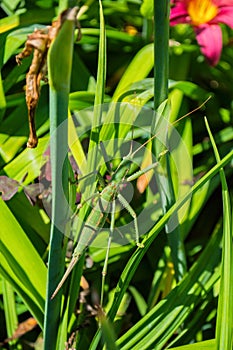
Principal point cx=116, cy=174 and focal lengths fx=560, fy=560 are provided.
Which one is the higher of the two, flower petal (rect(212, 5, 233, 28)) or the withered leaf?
flower petal (rect(212, 5, 233, 28))

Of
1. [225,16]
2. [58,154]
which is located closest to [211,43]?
[225,16]

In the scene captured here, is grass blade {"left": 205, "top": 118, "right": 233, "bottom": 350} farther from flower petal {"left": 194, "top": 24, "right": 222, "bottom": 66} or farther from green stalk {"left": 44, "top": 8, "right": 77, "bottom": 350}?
flower petal {"left": 194, "top": 24, "right": 222, "bottom": 66}

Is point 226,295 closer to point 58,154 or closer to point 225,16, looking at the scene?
point 58,154

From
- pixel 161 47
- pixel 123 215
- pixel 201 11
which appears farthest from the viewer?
pixel 201 11

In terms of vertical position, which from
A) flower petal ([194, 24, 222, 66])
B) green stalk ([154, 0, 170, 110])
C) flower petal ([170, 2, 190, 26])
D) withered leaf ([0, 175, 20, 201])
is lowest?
withered leaf ([0, 175, 20, 201])

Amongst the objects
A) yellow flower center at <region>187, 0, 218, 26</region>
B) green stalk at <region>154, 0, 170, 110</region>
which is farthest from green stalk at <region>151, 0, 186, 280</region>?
yellow flower center at <region>187, 0, 218, 26</region>

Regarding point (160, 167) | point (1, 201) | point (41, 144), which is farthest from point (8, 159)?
point (160, 167)

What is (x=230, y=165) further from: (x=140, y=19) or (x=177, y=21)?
(x=140, y=19)

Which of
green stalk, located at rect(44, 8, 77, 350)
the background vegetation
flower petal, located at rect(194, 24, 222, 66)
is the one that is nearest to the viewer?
green stalk, located at rect(44, 8, 77, 350)
